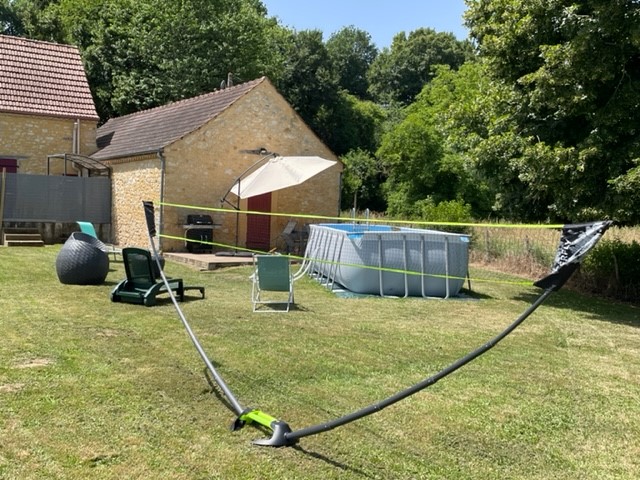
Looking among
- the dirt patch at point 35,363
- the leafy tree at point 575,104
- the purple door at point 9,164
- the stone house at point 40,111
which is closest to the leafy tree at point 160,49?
the stone house at point 40,111

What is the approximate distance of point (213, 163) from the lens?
1806 centimetres

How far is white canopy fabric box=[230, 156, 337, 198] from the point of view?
15859 mm

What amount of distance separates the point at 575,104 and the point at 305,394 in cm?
840

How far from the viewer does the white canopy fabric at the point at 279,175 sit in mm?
15859

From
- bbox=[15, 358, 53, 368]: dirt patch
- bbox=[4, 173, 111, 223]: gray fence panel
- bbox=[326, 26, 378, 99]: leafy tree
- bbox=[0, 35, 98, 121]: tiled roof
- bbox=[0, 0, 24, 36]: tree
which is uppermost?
bbox=[326, 26, 378, 99]: leafy tree

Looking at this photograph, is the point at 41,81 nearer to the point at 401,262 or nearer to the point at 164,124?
the point at 164,124

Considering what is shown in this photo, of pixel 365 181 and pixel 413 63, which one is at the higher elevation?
pixel 413 63

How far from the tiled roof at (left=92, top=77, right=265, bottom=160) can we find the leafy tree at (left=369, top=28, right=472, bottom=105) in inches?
1526

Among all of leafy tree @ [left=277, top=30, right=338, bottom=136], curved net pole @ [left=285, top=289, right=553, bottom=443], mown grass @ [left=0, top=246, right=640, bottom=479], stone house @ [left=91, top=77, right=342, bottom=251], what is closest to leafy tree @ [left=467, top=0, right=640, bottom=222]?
mown grass @ [left=0, top=246, right=640, bottom=479]

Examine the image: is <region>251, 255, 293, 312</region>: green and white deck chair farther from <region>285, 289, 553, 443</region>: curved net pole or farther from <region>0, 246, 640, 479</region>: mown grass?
<region>285, 289, 553, 443</region>: curved net pole

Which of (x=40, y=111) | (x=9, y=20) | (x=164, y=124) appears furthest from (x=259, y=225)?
(x=9, y=20)

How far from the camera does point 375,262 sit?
11.2m

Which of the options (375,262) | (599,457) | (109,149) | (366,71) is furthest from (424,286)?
(366,71)

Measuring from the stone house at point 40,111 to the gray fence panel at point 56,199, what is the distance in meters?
2.44
